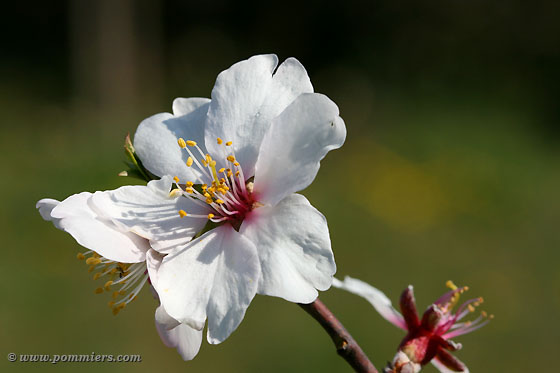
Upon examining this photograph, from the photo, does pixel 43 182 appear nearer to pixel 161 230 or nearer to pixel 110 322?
pixel 110 322

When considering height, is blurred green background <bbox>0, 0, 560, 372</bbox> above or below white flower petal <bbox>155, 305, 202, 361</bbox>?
below

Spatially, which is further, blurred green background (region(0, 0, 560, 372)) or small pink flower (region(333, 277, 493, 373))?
blurred green background (region(0, 0, 560, 372))

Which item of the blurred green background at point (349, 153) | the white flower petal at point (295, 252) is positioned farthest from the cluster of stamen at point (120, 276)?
the blurred green background at point (349, 153)

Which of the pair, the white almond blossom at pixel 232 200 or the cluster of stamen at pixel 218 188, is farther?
the cluster of stamen at pixel 218 188

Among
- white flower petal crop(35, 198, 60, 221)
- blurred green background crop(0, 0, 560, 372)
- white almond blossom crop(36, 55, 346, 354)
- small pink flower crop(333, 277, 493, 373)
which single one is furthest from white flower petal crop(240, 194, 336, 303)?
blurred green background crop(0, 0, 560, 372)

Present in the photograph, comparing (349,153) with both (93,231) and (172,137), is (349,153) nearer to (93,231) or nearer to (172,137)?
(172,137)

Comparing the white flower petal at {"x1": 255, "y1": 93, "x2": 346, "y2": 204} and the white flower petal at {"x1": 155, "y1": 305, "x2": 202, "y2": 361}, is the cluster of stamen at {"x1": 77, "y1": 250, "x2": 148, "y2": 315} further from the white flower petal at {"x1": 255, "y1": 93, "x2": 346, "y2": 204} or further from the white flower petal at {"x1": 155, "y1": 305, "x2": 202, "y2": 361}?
the white flower petal at {"x1": 255, "y1": 93, "x2": 346, "y2": 204}

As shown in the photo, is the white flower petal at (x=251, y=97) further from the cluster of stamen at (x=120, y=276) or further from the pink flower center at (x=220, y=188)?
the cluster of stamen at (x=120, y=276)

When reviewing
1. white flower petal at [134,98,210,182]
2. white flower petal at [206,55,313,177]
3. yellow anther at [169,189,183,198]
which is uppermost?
white flower petal at [206,55,313,177]
